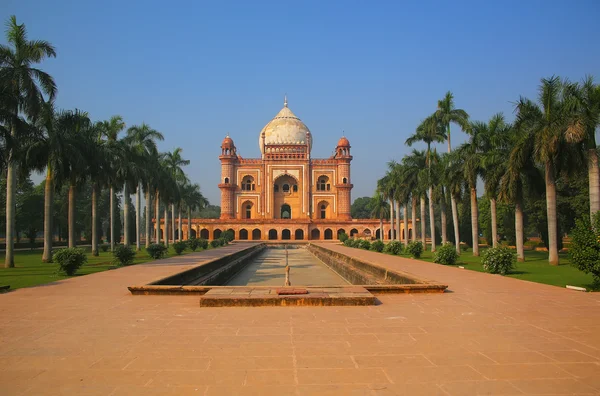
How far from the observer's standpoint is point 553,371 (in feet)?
12.0

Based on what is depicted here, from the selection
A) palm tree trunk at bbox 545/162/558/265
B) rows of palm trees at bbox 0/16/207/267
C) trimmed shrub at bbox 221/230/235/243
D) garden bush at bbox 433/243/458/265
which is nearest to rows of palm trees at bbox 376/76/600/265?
palm tree trunk at bbox 545/162/558/265

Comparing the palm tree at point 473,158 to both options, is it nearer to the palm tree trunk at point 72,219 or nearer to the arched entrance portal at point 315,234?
the palm tree trunk at point 72,219

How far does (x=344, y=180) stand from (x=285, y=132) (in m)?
8.81

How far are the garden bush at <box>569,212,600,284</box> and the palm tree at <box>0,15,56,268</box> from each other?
14.9m

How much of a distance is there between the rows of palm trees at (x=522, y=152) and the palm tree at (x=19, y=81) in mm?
15685

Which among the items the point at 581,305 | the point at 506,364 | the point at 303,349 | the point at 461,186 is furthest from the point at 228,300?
the point at 461,186

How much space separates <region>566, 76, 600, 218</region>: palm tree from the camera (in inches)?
503

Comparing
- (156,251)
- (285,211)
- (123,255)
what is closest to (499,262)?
(123,255)

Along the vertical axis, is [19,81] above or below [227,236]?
above

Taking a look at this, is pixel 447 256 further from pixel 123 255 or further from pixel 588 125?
pixel 123 255

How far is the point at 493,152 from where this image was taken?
17656 mm

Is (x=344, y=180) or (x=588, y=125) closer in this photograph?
(x=588, y=125)

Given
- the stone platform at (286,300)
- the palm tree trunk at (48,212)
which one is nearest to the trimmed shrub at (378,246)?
the palm tree trunk at (48,212)

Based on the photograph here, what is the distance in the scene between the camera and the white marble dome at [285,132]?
51219mm
